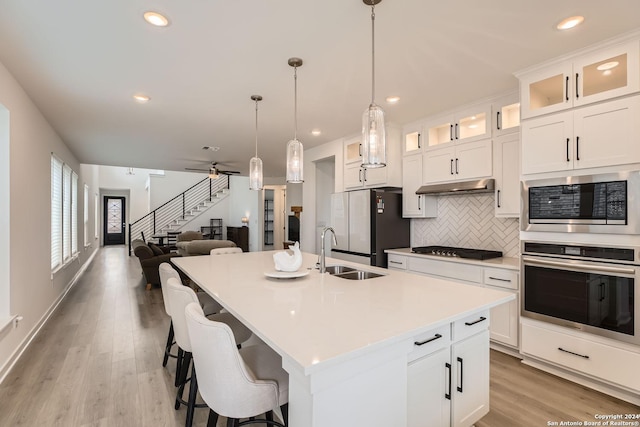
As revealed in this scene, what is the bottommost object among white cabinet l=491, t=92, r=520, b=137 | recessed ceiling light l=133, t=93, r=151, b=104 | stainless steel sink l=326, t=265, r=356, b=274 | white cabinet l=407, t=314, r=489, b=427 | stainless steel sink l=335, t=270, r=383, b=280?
white cabinet l=407, t=314, r=489, b=427

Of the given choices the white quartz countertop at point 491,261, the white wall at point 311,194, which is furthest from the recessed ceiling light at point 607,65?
the white wall at point 311,194

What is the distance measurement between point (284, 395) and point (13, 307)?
2.95 metres

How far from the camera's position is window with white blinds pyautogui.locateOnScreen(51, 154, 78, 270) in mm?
4531

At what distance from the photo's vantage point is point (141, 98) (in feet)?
10.8

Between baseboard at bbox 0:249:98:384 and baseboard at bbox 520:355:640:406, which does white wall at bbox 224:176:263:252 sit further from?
baseboard at bbox 520:355:640:406

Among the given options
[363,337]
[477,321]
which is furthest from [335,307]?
[477,321]

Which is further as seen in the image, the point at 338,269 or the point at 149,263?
the point at 149,263

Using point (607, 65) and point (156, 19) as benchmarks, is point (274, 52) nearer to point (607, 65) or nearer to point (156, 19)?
point (156, 19)

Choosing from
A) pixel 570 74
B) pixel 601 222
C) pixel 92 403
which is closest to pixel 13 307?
pixel 92 403

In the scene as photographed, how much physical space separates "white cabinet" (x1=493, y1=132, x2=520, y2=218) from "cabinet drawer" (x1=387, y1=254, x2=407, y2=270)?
1.20 meters

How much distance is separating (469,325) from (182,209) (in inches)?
487

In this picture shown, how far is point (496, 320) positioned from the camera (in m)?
3.04

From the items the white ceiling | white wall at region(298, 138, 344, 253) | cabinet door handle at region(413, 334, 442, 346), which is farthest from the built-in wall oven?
white wall at region(298, 138, 344, 253)

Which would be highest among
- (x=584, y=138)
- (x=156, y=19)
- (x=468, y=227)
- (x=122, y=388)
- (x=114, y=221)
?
(x=156, y=19)
